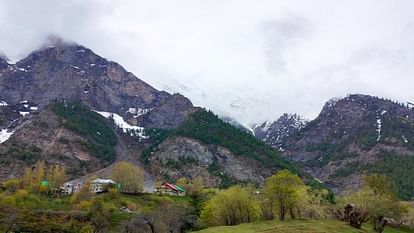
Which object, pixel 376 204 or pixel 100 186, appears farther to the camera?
pixel 100 186

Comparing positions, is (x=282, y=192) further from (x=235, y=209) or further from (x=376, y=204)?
(x=376, y=204)

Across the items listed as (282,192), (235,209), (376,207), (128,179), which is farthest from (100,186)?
(376,207)

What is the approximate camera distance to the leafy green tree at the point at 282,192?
79688mm

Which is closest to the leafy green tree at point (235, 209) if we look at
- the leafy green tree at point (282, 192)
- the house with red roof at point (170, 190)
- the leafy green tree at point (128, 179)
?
the leafy green tree at point (282, 192)

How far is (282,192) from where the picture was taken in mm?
80000

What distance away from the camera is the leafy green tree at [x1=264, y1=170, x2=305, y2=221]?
79688mm

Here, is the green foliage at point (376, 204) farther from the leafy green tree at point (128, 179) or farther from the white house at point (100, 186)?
the white house at point (100, 186)

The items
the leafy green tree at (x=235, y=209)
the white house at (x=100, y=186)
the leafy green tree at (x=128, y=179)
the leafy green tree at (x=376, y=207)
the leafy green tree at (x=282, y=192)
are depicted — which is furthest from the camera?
the leafy green tree at (x=128, y=179)

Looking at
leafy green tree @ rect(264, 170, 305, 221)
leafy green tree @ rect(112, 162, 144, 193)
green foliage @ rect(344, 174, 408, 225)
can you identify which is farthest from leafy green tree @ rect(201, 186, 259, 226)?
leafy green tree @ rect(112, 162, 144, 193)

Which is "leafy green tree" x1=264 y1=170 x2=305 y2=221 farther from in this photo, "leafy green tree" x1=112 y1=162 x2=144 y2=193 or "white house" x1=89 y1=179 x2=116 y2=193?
"leafy green tree" x1=112 y1=162 x2=144 y2=193

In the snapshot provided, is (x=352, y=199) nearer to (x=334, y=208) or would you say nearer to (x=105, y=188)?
(x=334, y=208)

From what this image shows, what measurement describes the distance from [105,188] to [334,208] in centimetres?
9371

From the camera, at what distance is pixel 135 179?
17050cm

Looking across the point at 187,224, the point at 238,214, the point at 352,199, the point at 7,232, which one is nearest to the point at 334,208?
the point at 352,199
